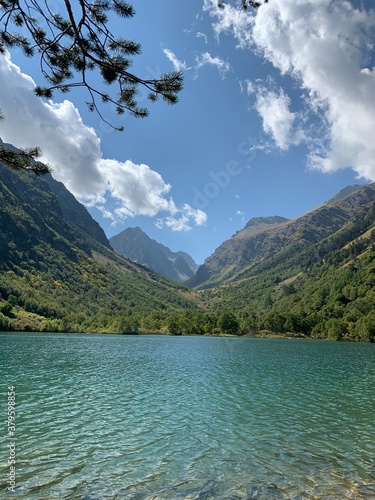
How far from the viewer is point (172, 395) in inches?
1315

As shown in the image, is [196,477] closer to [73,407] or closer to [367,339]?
[73,407]

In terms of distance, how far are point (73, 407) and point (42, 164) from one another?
23282 mm

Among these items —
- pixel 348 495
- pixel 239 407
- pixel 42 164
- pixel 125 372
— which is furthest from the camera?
pixel 125 372

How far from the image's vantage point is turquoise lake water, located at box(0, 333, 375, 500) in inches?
548

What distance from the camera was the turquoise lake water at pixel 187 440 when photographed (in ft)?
45.7

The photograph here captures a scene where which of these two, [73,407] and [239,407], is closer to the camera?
[73,407]

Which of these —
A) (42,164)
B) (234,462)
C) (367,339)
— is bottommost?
(367,339)

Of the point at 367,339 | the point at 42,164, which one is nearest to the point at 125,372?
the point at 42,164

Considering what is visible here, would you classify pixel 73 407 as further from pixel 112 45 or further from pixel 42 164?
pixel 112 45

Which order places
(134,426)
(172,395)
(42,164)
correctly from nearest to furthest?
(42,164)
(134,426)
(172,395)

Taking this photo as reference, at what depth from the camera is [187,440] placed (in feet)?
66.6

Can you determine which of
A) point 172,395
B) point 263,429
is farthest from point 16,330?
point 263,429

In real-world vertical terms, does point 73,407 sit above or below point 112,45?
below

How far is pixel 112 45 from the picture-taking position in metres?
12.4
